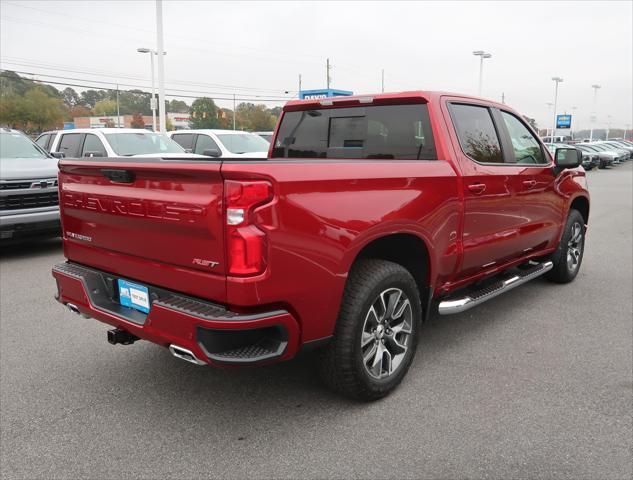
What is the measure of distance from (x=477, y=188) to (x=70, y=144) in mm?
9909

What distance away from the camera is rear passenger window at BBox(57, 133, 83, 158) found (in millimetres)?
11438

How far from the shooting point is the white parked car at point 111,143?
11000 millimetres

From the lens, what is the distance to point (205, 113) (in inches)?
3885

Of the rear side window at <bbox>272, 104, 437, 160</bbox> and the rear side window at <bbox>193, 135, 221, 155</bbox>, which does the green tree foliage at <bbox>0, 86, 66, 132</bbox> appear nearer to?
the rear side window at <bbox>193, 135, 221, 155</bbox>

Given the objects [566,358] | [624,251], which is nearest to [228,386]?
[566,358]

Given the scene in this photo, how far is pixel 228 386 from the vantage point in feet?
12.1

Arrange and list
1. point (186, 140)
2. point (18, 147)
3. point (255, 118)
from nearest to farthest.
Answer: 1. point (18, 147)
2. point (186, 140)
3. point (255, 118)

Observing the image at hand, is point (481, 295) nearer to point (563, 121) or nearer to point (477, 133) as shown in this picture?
point (477, 133)

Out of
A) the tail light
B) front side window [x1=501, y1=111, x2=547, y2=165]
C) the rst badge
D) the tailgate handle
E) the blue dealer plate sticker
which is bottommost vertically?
the blue dealer plate sticker

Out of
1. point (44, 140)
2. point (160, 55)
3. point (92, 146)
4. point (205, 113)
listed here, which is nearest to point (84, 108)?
point (205, 113)

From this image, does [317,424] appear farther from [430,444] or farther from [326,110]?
[326,110]

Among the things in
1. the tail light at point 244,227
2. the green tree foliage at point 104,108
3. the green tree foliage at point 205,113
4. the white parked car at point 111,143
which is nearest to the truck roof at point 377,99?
the tail light at point 244,227

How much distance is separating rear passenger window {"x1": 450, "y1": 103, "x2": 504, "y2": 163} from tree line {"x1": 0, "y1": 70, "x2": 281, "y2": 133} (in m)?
54.5

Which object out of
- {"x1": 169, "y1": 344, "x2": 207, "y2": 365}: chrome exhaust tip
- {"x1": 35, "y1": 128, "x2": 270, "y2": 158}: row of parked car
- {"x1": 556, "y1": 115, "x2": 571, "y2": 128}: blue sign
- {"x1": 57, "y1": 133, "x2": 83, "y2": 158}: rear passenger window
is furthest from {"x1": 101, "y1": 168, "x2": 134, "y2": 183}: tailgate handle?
{"x1": 556, "y1": 115, "x2": 571, "y2": 128}: blue sign
